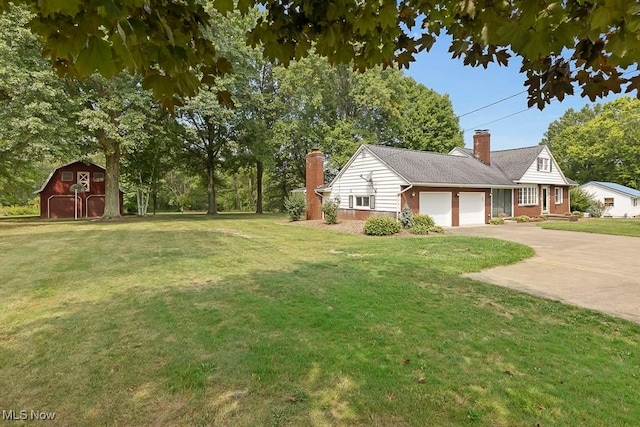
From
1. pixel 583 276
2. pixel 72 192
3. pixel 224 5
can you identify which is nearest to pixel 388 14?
pixel 224 5

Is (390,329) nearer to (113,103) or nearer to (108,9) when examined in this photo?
(108,9)

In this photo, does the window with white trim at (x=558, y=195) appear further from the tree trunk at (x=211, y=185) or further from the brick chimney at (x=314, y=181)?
the tree trunk at (x=211, y=185)

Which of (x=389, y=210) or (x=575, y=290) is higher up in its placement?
(x=389, y=210)

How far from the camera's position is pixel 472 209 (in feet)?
69.8

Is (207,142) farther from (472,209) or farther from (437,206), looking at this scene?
(472,209)

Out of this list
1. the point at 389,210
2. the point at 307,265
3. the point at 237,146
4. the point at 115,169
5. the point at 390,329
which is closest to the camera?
the point at 390,329

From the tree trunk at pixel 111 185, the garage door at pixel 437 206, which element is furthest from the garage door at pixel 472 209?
the tree trunk at pixel 111 185

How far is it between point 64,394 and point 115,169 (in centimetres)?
2494

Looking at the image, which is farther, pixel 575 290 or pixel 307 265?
pixel 307 265

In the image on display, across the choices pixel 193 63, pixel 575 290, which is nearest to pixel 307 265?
pixel 575 290

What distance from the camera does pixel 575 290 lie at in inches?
251

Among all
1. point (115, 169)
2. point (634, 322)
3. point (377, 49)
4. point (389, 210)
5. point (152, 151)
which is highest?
point (152, 151)

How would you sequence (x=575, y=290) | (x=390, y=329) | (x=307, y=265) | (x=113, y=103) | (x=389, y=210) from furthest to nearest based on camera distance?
1. (x=113, y=103)
2. (x=389, y=210)
3. (x=307, y=265)
4. (x=575, y=290)
5. (x=390, y=329)

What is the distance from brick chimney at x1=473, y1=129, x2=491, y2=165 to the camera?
25766mm
